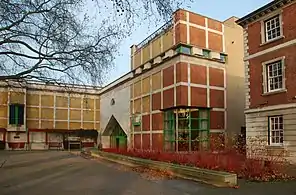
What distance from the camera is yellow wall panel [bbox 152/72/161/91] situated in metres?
33.2

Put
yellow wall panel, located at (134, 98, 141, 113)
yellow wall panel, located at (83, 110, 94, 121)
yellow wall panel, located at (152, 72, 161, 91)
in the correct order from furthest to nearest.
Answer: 1. yellow wall panel, located at (83, 110, 94, 121)
2. yellow wall panel, located at (134, 98, 141, 113)
3. yellow wall panel, located at (152, 72, 161, 91)

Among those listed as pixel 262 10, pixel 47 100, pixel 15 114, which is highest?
pixel 262 10

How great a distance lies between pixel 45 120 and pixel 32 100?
3.67 meters

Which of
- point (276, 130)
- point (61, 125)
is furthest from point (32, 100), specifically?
point (276, 130)

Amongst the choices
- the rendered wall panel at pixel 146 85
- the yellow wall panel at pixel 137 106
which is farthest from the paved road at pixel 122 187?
the yellow wall panel at pixel 137 106

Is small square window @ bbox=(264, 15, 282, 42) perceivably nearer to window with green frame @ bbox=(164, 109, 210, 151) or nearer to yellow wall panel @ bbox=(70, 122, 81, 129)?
window with green frame @ bbox=(164, 109, 210, 151)

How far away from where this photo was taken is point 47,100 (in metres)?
52.5

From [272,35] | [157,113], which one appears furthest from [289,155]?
[157,113]

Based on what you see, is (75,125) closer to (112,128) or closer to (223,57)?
(112,128)

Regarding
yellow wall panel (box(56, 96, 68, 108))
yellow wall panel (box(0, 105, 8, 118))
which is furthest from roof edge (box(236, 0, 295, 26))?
yellow wall panel (box(0, 105, 8, 118))

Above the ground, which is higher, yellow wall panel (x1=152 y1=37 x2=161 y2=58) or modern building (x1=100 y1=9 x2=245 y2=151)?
yellow wall panel (x1=152 y1=37 x2=161 y2=58)

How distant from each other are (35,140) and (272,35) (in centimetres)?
4083

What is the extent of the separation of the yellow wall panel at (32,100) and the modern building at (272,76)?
36.7 m

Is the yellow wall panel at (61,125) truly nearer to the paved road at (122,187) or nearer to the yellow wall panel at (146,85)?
the yellow wall panel at (146,85)
